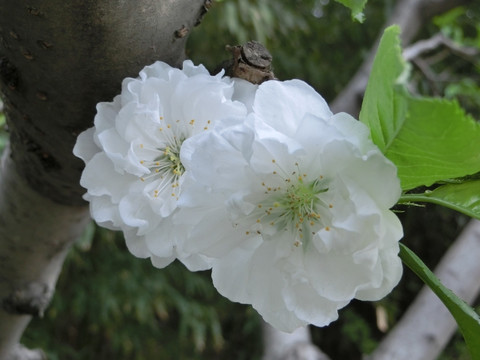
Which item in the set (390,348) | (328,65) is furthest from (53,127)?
(328,65)

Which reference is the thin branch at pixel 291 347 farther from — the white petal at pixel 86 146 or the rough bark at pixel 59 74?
the white petal at pixel 86 146

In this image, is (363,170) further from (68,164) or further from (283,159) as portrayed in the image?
(68,164)

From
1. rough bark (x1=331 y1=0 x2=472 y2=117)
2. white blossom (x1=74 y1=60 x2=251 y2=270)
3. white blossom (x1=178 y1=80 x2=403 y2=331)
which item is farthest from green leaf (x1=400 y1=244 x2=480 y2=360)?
rough bark (x1=331 y1=0 x2=472 y2=117)

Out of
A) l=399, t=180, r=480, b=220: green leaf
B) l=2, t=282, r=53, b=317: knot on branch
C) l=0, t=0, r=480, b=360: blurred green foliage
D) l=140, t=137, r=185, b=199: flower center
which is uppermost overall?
l=399, t=180, r=480, b=220: green leaf

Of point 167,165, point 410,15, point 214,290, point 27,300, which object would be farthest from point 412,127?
point 214,290

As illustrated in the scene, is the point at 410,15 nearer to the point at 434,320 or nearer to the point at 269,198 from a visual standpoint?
the point at 434,320

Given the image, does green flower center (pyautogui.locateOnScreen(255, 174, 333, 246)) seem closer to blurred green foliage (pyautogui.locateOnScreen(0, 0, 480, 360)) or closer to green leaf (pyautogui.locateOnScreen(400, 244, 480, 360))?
green leaf (pyautogui.locateOnScreen(400, 244, 480, 360))
